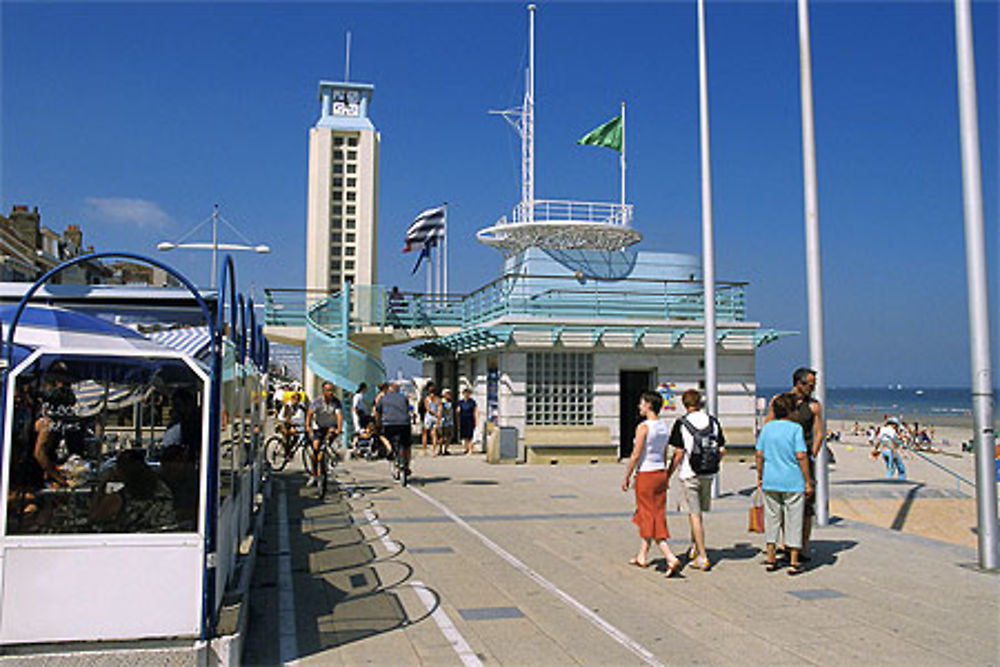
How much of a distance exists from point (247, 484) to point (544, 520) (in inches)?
167

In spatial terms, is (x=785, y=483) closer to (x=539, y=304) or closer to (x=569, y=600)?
(x=569, y=600)

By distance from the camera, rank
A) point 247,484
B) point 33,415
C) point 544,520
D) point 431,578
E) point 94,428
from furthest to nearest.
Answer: point 544,520 → point 247,484 → point 431,578 → point 94,428 → point 33,415

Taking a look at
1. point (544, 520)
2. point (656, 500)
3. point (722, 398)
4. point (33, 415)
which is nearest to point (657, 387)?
point (722, 398)

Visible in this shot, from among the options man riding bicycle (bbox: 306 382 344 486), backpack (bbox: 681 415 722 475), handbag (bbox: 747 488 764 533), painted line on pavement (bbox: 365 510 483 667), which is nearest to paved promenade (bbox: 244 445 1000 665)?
painted line on pavement (bbox: 365 510 483 667)

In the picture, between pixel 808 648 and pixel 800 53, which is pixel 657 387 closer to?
pixel 800 53

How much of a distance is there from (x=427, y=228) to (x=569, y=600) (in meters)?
29.2

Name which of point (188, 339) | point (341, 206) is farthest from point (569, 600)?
point (341, 206)

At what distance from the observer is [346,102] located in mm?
46000

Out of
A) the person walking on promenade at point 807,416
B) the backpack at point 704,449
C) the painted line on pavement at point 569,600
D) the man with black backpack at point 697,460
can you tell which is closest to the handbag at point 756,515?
the person walking on promenade at point 807,416

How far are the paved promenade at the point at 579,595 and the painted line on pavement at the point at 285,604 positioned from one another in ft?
0.07

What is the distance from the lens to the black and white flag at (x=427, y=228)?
35.3 m

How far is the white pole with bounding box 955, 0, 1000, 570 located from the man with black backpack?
264 cm

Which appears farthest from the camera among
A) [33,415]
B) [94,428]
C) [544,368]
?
[544,368]

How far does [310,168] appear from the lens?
43.2 meters
